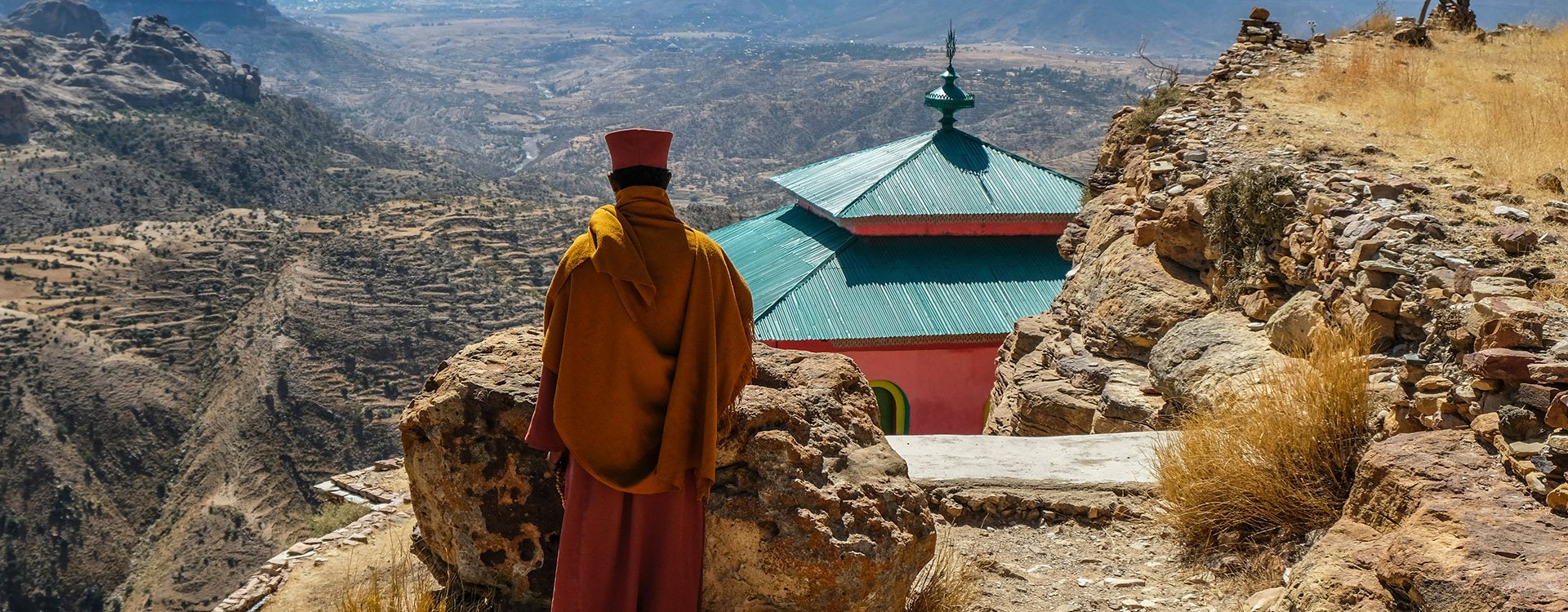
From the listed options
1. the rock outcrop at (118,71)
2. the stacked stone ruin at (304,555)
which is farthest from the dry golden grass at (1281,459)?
the rock outcrop at (118,71)

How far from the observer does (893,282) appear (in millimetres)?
12555

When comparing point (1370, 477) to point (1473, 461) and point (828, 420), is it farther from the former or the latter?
point (828, 420)

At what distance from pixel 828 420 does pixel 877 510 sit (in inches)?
16.4

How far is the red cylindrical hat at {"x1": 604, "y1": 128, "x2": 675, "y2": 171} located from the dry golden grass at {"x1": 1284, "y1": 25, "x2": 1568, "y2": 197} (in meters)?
4.49

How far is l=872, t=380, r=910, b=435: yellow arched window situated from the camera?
38.5 feet

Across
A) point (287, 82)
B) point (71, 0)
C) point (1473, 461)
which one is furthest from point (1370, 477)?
point (287, 82)

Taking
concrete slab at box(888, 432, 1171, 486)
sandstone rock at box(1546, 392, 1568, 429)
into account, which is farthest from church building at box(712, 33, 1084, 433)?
sandstone rock at box(1546, 392, 1568, 429)

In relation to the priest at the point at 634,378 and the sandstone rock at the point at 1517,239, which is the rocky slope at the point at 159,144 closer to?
the priest at the point at 634,378

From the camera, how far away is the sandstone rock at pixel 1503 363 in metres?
3.25

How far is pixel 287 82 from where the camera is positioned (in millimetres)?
179750

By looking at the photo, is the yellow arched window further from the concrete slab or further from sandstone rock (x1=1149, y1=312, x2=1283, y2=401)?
the concrete slab

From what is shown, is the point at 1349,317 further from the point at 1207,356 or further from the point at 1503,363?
the point at 1503,363

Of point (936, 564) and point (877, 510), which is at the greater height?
point (877, 510)

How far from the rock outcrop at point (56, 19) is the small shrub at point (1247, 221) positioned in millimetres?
153191
